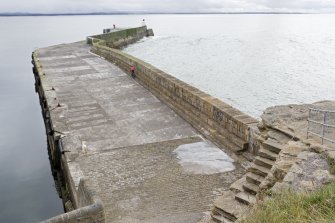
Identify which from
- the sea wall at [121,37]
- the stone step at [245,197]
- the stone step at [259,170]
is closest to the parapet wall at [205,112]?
the stone step at [259,170]

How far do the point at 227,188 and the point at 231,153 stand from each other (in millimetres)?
1906

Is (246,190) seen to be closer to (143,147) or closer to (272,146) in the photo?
(272,146)

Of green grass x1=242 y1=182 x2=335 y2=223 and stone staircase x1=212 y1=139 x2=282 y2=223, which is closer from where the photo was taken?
green grass x1=242 y1=182 x2=335 y2=223

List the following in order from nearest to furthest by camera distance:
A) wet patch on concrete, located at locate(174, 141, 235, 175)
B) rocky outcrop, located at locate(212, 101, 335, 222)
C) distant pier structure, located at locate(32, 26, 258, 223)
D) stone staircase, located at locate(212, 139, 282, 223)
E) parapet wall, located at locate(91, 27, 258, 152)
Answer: rocky outcrop, located at locate(212, 101, 335, 222) → stone staircase, located at locate(212, 139, 282, 223) → distant pier structure, located at locate(32, 26, 258, 223) → wet patch on concrete, located at locate(174, 141, 235, 175) → parapet wall, located at locate(91, 27, 258, 152)

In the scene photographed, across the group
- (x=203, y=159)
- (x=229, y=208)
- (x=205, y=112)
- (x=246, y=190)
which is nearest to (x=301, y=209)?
(x=229, y=208)

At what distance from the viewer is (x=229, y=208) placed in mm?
6895

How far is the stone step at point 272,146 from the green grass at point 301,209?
82.9 inches

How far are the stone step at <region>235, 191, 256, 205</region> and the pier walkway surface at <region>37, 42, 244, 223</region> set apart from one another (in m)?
0.94

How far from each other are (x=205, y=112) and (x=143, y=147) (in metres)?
2.55

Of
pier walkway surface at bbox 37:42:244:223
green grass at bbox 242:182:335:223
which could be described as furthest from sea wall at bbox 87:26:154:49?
green grass at bbox 242:182:335:223

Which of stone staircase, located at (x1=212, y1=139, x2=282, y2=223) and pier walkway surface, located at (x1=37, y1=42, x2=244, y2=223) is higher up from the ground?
stone staircase, located at (x1=212, y1=139, x2=282, y2=223)

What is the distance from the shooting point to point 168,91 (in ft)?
50.3

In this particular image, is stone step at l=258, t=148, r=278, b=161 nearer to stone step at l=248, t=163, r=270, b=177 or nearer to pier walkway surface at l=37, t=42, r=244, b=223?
stone step at l=248, t=163, r=270, b=177

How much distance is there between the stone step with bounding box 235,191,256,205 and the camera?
6.88 m
